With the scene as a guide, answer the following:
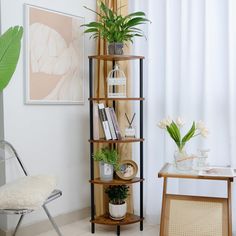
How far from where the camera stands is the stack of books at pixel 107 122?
2746mm

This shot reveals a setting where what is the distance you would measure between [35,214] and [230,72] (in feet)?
5.97

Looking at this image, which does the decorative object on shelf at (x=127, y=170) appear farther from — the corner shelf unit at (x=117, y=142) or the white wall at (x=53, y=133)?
the white wall at (x=53, y=133)

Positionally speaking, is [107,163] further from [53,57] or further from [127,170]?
[53,57]

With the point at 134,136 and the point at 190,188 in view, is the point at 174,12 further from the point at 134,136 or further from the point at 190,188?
the point at 190,188

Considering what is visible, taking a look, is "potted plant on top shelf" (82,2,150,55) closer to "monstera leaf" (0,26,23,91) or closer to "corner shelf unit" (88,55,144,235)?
"corner shelf unit" (88,55,144,235)

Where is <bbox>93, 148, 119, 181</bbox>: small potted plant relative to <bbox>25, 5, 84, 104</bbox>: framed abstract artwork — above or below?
below

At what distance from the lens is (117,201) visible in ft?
9.16

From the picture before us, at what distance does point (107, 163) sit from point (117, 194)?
267mm

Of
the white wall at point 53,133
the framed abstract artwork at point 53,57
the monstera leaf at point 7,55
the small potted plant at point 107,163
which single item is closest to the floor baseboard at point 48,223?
the white wall at point 53,133

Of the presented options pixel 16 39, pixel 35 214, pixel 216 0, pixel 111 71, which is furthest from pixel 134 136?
pixel 16 39

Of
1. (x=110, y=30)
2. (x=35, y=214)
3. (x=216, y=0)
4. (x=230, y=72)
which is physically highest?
(x=216, y=0)

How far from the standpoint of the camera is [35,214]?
9.12ft

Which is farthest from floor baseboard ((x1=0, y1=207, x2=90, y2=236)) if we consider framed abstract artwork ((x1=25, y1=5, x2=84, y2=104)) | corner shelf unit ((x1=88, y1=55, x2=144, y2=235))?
framed abstract artwork ((x1=25, y1=5, x2=84, y2=104))

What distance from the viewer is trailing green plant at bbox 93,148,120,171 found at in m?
2.74
